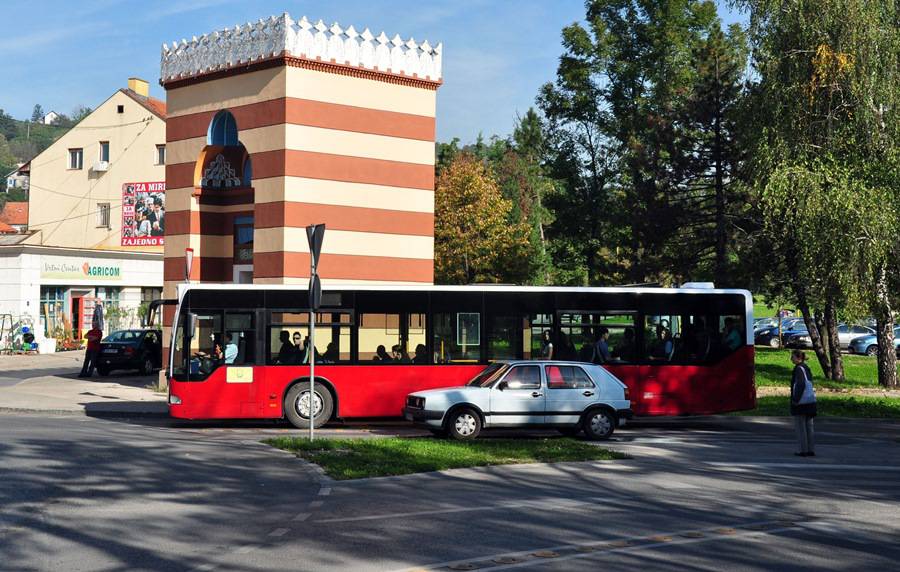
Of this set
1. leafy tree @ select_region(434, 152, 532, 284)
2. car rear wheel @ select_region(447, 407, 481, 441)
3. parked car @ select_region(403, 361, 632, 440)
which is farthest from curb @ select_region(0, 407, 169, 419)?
leafy tree @ select_region(434, 152, 532, 284)

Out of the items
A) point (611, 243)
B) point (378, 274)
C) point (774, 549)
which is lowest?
point (774, 549)

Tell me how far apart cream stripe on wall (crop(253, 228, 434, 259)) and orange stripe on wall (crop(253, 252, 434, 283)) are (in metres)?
0.14

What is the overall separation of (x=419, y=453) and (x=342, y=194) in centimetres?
1472

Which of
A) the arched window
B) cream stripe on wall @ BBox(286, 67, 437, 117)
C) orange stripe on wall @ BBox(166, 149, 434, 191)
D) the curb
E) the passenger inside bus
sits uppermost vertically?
cream stripe on wall @ BBox(286, 67, 437, 117)

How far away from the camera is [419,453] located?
1611 cm

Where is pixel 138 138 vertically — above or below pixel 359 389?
above

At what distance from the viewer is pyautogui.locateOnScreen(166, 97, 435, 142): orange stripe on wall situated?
94.7ft

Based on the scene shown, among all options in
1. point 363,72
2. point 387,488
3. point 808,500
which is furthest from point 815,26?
point 387,488

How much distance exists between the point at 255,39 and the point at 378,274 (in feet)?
24.5

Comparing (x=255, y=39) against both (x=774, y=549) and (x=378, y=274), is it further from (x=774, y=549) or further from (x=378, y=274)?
(x=774, y=549)

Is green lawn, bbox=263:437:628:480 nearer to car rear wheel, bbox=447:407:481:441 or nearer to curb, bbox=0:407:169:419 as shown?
car rear wheel, bbox=447:407:481:441

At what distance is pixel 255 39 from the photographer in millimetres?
29500

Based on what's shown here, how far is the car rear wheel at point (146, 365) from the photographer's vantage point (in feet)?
118

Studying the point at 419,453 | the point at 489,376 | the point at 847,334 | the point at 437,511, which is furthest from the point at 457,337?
the point at 847,334
